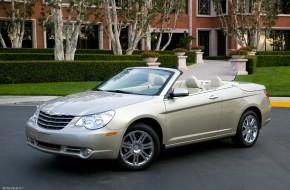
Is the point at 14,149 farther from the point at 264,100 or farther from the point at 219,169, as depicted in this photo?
the point at 264,100

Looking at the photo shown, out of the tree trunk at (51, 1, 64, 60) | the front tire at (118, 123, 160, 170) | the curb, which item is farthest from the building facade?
the front tire at (118, 123, 160, 170)

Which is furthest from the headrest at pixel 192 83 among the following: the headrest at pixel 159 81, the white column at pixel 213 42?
the white column at pixel 213 42

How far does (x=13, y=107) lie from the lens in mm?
14578

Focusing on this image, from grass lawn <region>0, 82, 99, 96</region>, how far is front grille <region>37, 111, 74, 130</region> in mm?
11671

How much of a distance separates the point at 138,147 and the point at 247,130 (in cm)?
268

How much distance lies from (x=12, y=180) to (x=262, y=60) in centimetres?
2715

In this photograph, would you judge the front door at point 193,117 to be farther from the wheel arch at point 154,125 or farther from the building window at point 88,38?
the building window at point 88,38

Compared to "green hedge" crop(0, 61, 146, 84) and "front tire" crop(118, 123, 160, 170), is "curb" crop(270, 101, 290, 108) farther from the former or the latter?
"green hedge" crop(0, 61, 146, 84)

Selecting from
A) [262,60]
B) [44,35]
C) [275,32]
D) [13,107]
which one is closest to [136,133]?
[13,107]

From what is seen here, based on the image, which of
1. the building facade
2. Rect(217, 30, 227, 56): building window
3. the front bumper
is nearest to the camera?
the front bumper

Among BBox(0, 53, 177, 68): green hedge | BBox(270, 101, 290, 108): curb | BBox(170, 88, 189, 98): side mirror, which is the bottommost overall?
BBox(270, 101, 290, 108): curb

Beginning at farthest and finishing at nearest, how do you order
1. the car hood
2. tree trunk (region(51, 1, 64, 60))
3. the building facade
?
the building facade → tree trunk (region(51, 1, 64, 60)) → the car hood

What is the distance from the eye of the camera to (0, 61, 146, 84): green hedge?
21656 millimetres

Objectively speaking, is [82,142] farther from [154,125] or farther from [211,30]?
[211,30]
